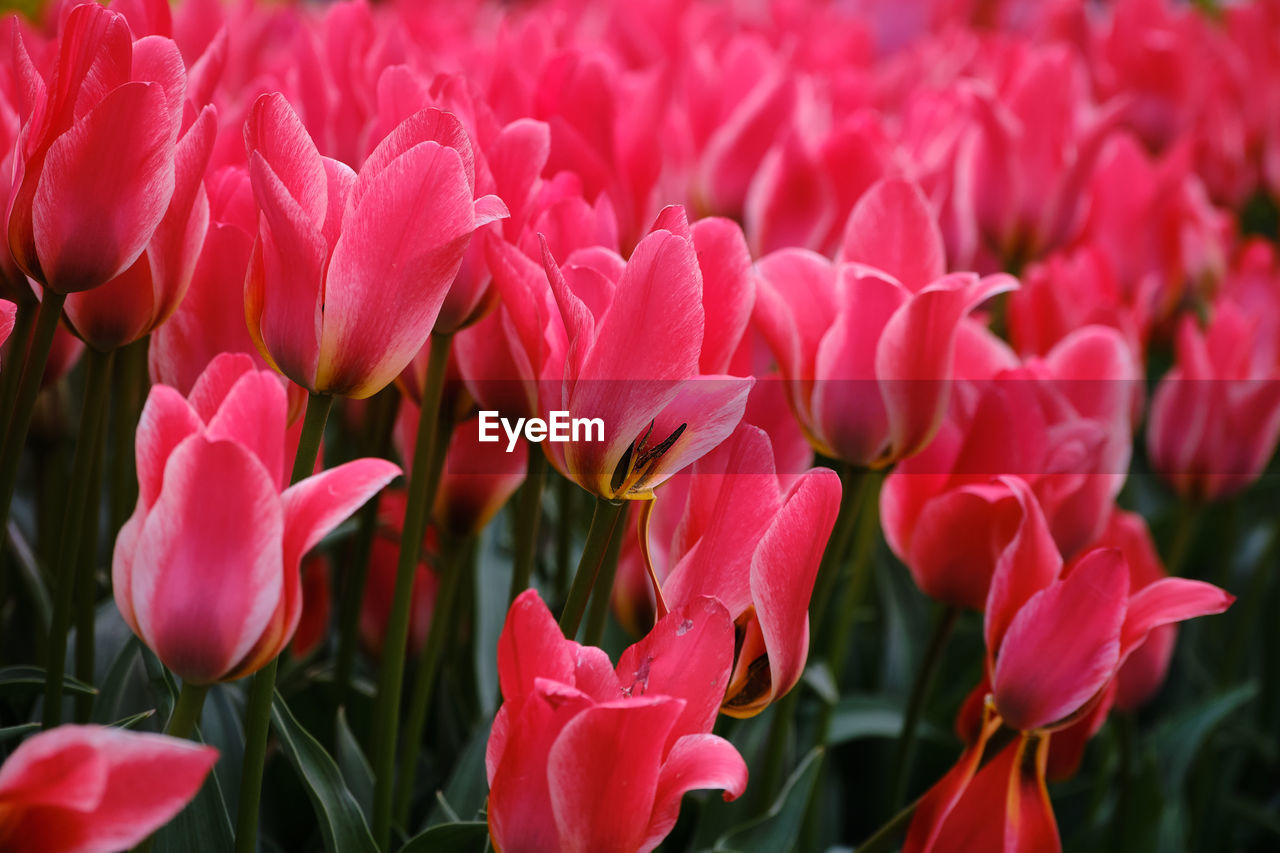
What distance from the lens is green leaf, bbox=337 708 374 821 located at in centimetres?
67

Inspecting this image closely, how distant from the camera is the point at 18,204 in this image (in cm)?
50

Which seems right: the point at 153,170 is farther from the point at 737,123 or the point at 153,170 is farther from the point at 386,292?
the point at 737,123

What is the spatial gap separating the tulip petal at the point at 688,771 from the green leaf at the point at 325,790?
184 mm

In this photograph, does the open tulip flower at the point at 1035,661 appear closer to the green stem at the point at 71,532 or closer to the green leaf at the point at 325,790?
the green leaf at the point at 325,790

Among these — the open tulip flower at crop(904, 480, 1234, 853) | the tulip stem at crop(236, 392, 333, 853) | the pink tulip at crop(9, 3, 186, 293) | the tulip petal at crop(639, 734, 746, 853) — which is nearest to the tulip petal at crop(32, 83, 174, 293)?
the pink tulip at crop(9, 3, 186, 293)

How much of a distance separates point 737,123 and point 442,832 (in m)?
0.77

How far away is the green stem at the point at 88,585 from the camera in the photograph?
2.15 feet

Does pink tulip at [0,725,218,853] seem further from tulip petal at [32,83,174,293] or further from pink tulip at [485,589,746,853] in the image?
tulip petal at [32,83,174,293]

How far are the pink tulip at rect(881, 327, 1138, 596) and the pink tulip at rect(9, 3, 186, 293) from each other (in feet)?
1.48

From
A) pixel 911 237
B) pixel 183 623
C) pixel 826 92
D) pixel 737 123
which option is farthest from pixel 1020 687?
pixel 826 92

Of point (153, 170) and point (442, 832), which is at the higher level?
point (153, 170)

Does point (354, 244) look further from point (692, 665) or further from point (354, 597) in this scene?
point (354, 597)

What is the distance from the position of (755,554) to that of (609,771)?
0.35 ft

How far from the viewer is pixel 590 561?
1.63 ft
